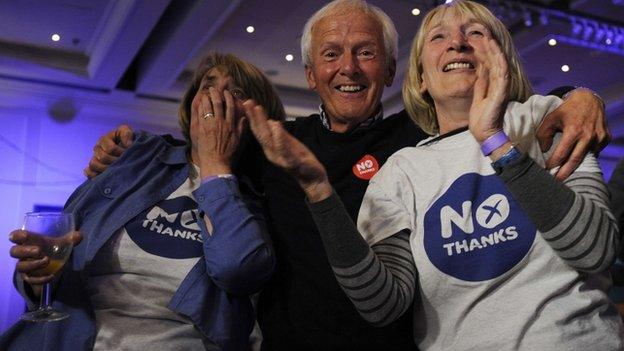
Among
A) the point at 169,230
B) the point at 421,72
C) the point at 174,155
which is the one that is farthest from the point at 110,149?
the point at 421,72

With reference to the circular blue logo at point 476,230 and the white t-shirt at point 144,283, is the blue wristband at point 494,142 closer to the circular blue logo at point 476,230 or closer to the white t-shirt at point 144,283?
the circular blue logo at point 476,230

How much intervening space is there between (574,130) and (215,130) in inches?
35.0

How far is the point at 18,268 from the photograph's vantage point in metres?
1.54

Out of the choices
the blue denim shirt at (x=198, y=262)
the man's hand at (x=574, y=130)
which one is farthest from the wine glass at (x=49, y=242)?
the man's hand at (x=574, y=130)

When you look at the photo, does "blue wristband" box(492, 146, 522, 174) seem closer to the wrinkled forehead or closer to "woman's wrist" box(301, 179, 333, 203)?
"woman's wrist" box(301, 179, 333, 203)

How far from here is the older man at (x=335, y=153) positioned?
5.07 feet

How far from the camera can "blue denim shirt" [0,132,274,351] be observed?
5.22 feet

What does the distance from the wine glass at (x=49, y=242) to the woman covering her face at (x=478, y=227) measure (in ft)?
1.93

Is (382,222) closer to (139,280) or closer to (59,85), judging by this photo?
(139,280)

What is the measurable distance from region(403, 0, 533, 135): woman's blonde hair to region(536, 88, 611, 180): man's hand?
0.12 meters

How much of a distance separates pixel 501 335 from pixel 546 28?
5.49m

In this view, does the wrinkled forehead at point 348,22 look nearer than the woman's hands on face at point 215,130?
No

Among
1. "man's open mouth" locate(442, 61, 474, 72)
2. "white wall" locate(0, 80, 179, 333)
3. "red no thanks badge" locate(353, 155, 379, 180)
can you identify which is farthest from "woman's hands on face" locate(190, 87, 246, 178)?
"white wall" locate(0, 80, 179, 333)

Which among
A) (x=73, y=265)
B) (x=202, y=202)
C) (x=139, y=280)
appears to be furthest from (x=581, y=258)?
(x=73, y=265)
